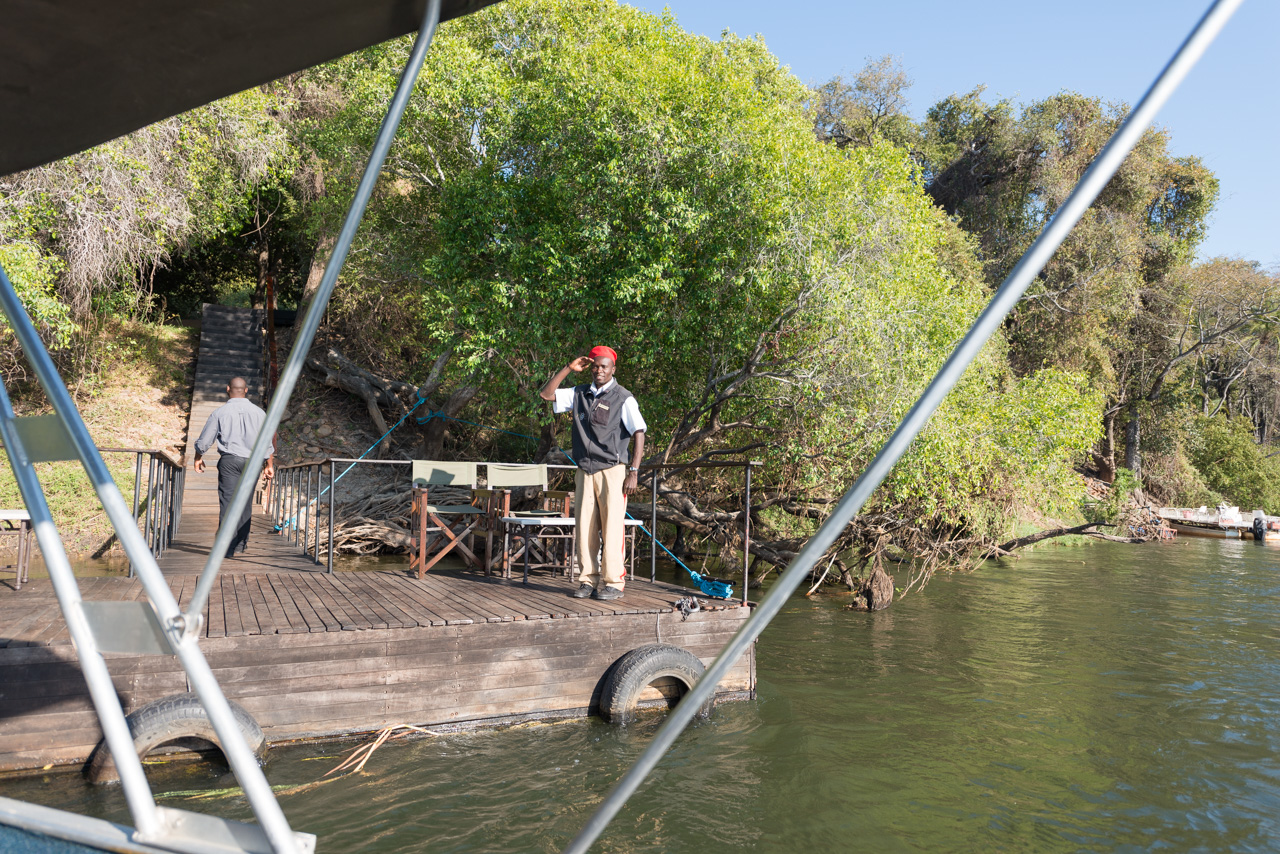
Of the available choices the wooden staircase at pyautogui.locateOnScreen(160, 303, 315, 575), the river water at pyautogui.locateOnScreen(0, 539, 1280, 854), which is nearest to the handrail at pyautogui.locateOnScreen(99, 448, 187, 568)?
the wooden staircase at pyautogui.locateOnScreen(160, 303, 315, 575)

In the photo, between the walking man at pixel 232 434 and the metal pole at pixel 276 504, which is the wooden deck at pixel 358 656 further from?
the metal pole at pixel 276 504

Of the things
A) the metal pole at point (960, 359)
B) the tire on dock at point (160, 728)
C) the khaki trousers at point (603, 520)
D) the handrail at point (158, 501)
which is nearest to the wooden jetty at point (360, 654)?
the tire on dock at point (160, 728)

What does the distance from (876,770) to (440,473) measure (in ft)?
14.0

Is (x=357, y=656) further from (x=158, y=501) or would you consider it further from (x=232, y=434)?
Result: (x=158, y=501)

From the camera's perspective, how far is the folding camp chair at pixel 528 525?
23.1ft

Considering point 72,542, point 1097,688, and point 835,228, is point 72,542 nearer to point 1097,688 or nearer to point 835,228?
point 835,228

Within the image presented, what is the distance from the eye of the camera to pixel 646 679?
5633 millimetres

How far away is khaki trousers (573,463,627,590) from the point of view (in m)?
5.97

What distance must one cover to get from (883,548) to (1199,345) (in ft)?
57.7

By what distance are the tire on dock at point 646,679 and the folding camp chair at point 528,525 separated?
1451 mm

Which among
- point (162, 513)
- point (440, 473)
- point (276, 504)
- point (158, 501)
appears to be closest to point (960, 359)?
point (440, 473)

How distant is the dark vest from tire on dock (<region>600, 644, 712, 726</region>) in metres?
1.34

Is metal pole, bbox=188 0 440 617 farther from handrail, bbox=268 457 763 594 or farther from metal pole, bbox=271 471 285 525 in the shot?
metal pole, bbox=271 471 285 525

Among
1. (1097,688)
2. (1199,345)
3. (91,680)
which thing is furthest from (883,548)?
(1199,345)
